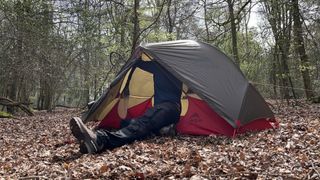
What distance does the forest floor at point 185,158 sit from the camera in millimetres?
3694

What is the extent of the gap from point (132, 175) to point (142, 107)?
4.10 m

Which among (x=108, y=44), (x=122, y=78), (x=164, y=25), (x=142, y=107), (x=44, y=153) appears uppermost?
(x=164, y=25)

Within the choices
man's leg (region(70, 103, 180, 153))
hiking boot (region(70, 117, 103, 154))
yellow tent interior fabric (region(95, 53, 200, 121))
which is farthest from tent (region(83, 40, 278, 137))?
hiking boot (region(70, 117, 103, 154))

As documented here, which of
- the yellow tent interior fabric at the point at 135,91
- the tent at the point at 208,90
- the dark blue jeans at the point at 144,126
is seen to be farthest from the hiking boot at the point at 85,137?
the yellow tent interior fabric at the point at 135,91

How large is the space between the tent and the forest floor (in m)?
0.31

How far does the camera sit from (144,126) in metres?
6.04

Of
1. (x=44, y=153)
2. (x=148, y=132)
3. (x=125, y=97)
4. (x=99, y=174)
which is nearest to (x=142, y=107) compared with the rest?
(x=125, y=97)

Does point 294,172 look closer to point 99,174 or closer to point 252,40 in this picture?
point 99,174

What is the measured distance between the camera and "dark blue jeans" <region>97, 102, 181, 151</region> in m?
5.45

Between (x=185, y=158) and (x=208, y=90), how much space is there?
2.28 metres

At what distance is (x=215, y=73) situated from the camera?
6.84 metres

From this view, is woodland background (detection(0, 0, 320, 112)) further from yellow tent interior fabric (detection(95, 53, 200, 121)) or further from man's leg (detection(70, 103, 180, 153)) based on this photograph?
man's leg (detection(70, 103, 180, 153))

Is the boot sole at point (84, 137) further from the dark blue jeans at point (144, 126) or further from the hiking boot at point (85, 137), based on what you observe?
the dark blue jeans at point (144, 126)

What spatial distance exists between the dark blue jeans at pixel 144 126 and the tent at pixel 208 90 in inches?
14.0
